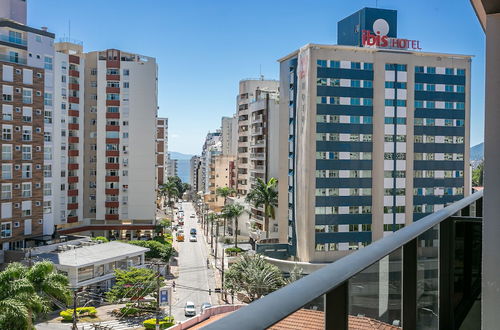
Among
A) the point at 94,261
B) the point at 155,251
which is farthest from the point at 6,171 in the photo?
the point at 155,251

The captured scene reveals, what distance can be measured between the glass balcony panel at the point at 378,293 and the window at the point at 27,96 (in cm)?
3823

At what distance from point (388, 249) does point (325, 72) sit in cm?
3776

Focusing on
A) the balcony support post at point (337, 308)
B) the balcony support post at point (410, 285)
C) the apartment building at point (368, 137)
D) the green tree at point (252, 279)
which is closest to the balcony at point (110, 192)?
the apartment building at point (368, 137)

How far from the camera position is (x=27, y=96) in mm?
36281

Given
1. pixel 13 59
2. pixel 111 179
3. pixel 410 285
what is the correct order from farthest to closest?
pixel 111 179, pixel 13 59, pixel 410 285

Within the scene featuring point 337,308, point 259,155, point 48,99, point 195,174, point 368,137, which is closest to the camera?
point 337,308

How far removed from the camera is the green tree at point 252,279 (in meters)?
28.2

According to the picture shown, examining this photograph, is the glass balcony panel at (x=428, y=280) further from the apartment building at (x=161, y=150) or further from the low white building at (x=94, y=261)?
the apartment building at (x=161, y=150)

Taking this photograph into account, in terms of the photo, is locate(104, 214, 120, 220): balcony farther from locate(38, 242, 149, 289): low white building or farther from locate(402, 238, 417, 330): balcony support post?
locate(402, 238, 417, 330): balcony support post

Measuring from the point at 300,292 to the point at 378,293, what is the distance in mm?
650

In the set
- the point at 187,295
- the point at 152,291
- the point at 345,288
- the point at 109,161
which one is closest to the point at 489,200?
the point at 345,288

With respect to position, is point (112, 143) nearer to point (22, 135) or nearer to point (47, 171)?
point (47, 171)

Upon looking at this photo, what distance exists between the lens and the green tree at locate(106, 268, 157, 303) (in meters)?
29.5

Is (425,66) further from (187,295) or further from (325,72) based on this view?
(187,295)
